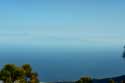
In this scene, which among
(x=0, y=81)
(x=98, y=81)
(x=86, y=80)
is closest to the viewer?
(x=0, y=81)

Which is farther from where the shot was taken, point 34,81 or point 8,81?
point 34,81

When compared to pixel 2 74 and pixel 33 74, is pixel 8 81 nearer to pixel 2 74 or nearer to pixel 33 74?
pixel 2 74

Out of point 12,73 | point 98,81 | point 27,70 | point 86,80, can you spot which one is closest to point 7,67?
point 12,73

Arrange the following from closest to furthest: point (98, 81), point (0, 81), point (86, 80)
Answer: point (0, 81)
point (86, 80)
point (98, 81)

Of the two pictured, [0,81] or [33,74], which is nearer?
[0,81]

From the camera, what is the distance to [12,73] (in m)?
31.9

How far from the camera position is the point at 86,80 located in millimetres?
33875

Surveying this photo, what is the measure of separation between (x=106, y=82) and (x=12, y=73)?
21633mm

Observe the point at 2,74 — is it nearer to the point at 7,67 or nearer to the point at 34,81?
the point at 7,67

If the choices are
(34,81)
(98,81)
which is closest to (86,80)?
(34,81)

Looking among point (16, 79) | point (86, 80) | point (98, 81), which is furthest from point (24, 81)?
point (98, 81)

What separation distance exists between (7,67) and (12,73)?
0.66 meters

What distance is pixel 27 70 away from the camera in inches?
1347

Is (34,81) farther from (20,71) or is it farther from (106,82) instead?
(106,82)
